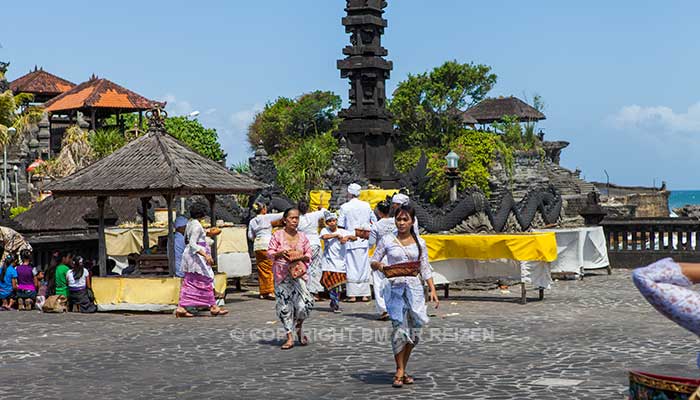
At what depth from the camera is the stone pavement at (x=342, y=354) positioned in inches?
355

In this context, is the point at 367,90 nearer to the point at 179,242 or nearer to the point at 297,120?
the point at 179,242

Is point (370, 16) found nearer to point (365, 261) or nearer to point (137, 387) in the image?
point (365, 261)

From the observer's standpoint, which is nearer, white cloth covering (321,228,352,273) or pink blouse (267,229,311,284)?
pink blouse (267,229,311,284)

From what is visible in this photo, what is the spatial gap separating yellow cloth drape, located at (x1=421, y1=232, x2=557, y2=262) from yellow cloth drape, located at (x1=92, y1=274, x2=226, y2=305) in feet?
12.1

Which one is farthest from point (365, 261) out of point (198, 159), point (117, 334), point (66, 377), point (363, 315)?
point (66, 377)

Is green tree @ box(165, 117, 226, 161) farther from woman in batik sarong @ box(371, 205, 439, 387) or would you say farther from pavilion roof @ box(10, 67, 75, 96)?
woman in batik sarong @ box(371, 205, 439, 387)

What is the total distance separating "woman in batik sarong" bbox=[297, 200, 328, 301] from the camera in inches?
642

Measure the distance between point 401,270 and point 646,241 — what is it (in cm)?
1520

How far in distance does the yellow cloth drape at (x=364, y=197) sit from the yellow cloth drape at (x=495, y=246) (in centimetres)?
346

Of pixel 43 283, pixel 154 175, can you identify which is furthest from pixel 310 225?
pixel 43 283

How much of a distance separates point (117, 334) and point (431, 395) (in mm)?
5923

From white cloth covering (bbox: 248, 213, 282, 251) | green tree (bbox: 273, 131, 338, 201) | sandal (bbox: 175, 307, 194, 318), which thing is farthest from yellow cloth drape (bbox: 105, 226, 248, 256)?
green tree (bbox: 273, 131, 338, 201)

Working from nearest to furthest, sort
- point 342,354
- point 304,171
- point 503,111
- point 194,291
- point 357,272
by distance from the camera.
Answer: point 342,354 → point 194,291 → point 357,272 → point 304,171 → point 503,111

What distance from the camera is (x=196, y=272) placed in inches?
592
